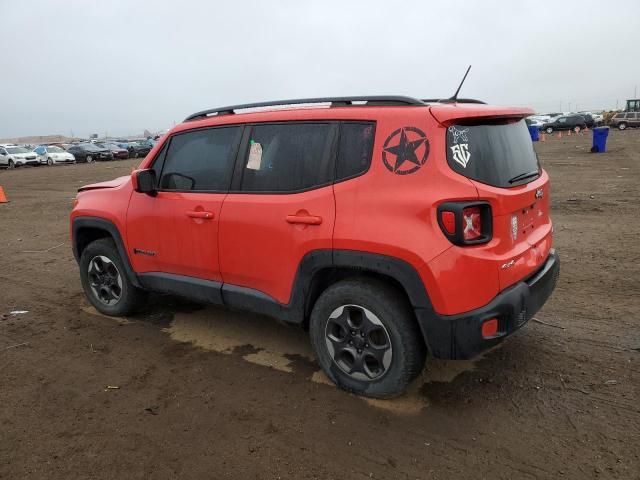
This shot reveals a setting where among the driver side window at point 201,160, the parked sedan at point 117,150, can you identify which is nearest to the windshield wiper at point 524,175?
the driver side window at point 201,160

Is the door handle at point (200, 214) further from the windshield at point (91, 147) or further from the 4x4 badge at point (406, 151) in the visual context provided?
the windshield at point (91, 147)

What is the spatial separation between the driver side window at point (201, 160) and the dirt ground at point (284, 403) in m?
1.31

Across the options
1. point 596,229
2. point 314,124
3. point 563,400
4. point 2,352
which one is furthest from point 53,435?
point 596,229

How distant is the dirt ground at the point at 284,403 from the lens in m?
2.57

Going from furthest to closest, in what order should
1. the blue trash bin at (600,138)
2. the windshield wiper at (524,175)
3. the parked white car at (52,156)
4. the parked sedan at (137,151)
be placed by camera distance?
1. the parked sedan at (137,151)
2. the parked white car at (52,156)
3. the blue trash bin at (600,138)
4. the windshield wiper at (524,175)

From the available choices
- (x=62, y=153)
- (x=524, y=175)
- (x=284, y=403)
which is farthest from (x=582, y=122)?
(x=284, y=403)

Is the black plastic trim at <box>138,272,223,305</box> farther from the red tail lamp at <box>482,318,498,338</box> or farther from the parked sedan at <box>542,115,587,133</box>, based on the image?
the parked sedan at <box>542,115,587,133</box>

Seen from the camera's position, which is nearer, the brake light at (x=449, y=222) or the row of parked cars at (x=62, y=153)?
the brake light at (x=449, y=222)

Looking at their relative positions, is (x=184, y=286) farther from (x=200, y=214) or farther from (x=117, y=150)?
(x=117, y=150)

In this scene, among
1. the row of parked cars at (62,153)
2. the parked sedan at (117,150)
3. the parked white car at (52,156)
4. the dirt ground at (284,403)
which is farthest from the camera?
the parked sedan at (117,150)

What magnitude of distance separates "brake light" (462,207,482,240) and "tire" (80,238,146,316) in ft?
10.2

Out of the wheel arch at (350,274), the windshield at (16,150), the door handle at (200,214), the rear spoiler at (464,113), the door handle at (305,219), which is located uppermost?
the rear spoiler at (464,113)

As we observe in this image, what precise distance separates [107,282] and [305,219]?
253 centimetres

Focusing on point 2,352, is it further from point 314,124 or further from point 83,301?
point 314,124
